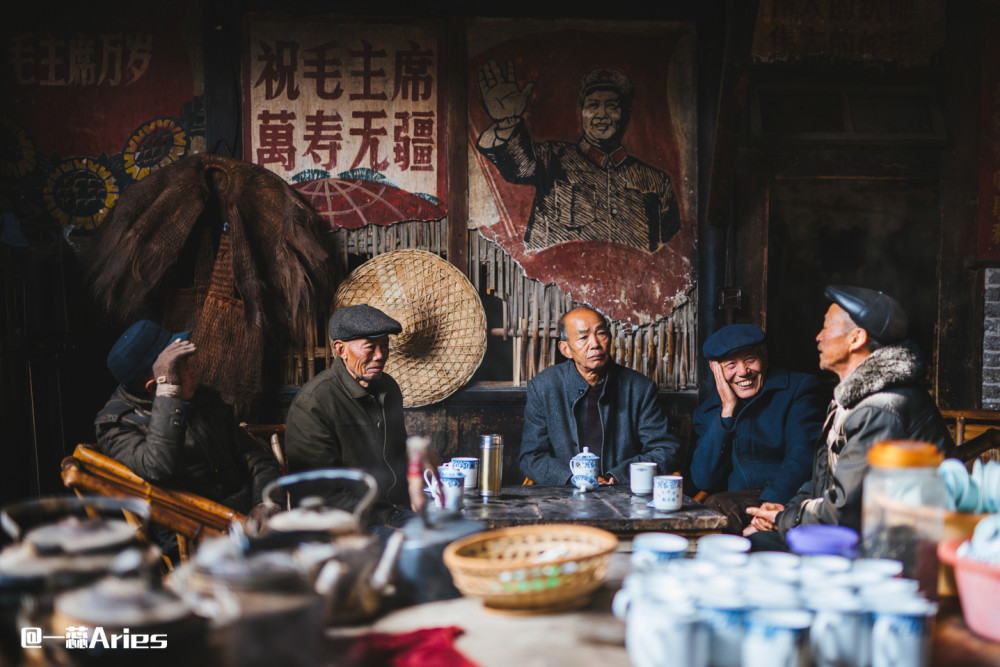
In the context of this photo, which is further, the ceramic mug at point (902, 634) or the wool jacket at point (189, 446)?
the wool jacket at point (189, 446)

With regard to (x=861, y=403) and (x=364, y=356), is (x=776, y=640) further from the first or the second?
(x=364, y=356)

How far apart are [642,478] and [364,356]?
1.50m

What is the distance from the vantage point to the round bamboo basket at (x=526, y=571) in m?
1.57

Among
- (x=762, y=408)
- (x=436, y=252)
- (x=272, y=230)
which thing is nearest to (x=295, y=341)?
(x=272, y=230)

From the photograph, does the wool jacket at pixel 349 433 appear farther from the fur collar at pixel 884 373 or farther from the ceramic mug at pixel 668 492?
the fur collar at pixel 884 373

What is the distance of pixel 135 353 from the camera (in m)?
3.14

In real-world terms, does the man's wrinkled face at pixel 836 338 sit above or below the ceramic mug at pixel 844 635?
above

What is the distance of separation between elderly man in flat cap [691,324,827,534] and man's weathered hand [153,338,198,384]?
2.81 meters

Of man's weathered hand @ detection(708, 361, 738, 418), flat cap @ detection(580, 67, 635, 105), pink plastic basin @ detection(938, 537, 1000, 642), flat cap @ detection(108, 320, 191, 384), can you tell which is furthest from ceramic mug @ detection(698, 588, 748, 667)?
flat cap @ detection(580, 67, 635, 105)

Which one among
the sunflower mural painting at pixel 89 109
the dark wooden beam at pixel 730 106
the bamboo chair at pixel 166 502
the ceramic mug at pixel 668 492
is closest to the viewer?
the bamboo chair at pixel 166 502

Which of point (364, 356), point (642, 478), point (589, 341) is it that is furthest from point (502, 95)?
point (642, 478)

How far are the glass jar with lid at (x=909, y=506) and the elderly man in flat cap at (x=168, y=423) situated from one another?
2.62 meters

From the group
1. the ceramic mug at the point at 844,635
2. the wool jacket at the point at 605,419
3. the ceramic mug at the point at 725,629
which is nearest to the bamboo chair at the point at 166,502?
the wool jacket at the point at 605,419

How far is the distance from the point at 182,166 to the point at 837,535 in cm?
417
